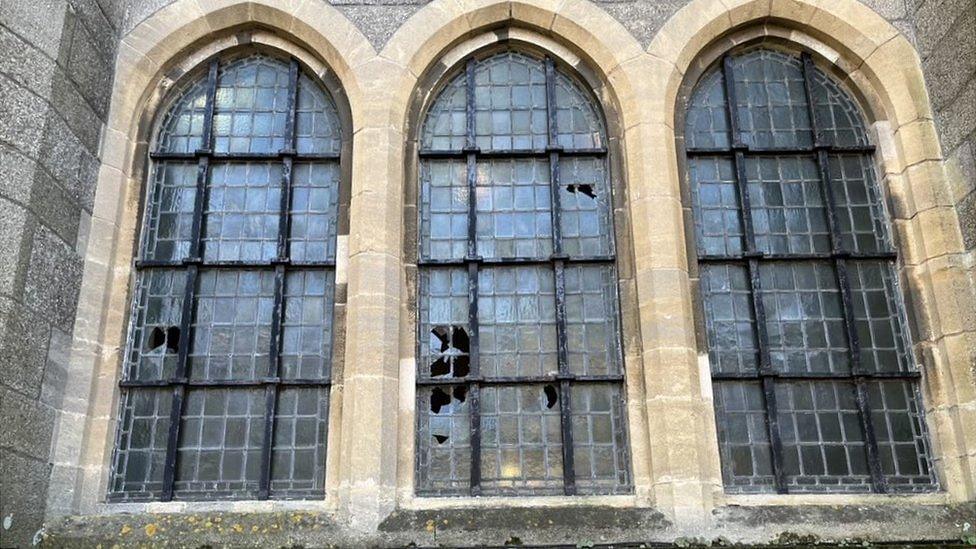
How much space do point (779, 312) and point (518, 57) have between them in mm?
3083

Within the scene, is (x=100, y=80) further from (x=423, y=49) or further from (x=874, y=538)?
(x=874, y=538)

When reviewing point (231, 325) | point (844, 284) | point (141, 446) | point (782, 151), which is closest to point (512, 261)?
point (231, 325)

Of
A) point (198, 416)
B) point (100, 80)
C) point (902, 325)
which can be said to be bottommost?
point (198, 416)

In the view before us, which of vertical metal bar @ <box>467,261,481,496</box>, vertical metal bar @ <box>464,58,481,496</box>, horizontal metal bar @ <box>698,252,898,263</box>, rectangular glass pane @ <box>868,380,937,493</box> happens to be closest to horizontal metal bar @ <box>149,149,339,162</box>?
vertical metal bar @ <box>464,58,481,496</box>

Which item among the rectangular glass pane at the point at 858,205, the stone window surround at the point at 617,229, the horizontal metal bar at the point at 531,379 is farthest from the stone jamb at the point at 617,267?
the rectangular glass pane at the point at 858,205

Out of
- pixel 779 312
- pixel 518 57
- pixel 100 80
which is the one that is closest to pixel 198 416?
pixel 100 80

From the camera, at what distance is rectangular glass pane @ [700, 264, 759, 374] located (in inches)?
286

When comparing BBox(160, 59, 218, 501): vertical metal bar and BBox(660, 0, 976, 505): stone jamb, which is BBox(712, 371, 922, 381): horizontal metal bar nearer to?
BBox(660, 0, 976, 505): stone jamb

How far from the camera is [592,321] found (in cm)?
737

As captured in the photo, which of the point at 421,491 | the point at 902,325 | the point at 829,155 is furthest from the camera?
the point at 829,155

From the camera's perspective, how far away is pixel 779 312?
7.40 metres

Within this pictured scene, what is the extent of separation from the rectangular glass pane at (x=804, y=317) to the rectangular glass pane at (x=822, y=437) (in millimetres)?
162

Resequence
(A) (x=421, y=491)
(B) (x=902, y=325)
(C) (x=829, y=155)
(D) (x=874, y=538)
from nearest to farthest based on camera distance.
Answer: (D) (x=874, y=538) < (A) (x=421, y=491) < (B) (x=902, y=325) < (C) (x=829, y=155)

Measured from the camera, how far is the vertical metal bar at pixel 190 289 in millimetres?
6957
